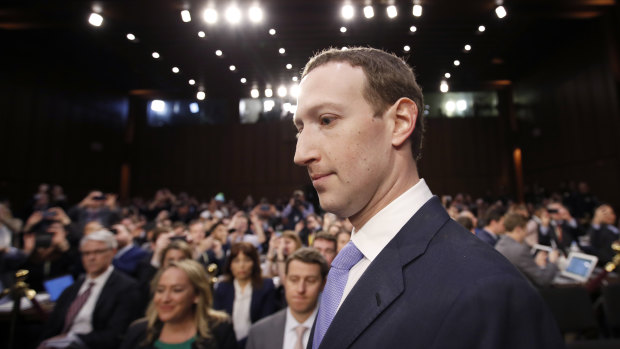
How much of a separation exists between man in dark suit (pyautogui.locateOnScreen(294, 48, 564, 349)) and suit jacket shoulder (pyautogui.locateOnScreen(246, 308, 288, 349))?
5.09 feet

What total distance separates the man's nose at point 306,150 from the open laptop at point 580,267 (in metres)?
4.43

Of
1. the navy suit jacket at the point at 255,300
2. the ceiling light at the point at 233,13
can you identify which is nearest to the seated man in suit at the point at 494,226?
the navy suit jacket at the point at 255,300

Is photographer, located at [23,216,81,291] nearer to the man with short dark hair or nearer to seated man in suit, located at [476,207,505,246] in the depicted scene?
the man with short dark hair

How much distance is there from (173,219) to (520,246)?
23.6 ft

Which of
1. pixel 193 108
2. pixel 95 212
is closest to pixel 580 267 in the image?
pixel 95 212

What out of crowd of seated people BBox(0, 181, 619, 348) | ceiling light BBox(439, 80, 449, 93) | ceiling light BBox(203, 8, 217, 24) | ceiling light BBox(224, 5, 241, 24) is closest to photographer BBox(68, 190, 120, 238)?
crowd of seated people BBox(0, 181, 619, 348)

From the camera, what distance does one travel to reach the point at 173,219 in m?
8.42

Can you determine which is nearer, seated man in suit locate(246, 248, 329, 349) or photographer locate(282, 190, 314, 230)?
seated man in suit locate(246, 248, 329, 349)

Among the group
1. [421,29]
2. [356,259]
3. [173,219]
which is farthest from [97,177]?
[356,259]

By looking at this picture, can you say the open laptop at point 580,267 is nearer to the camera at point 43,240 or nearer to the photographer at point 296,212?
the photographer at point 296,212

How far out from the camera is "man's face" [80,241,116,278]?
3021 mm

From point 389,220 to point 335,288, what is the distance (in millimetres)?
204

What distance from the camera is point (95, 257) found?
10.00ft

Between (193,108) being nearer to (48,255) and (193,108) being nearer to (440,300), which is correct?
(48,255)
